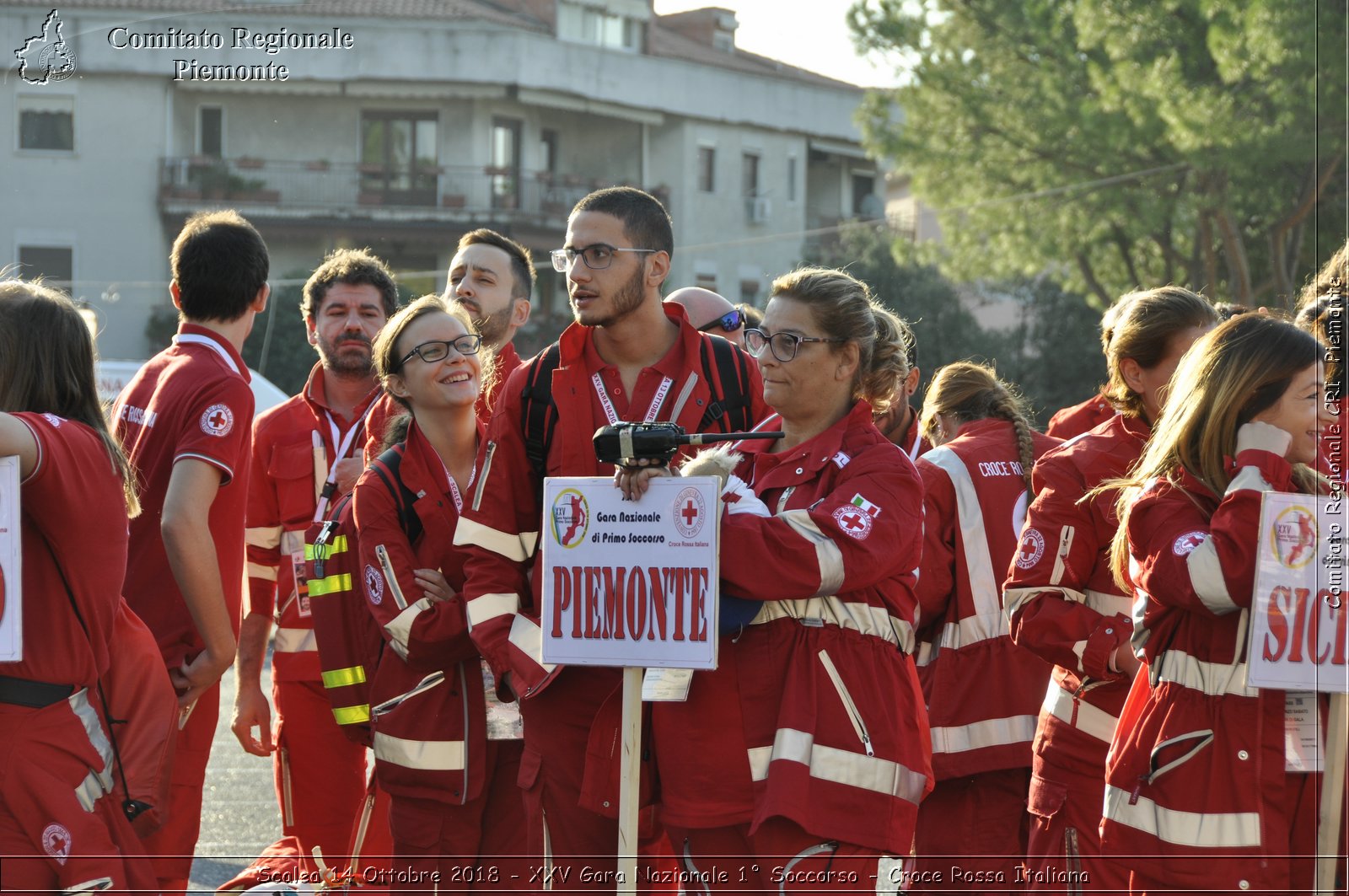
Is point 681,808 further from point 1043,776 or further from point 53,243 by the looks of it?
point 53,243

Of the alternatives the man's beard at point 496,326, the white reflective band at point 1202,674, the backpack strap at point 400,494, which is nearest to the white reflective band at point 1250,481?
the white reflective band at point 1202,674

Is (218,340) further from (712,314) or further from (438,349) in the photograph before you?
(712,314)

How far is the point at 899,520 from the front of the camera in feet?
13.2

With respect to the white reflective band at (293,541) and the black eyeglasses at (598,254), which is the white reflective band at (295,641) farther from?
the black eyeglasses at (598,254)

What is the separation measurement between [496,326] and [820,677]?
3242mm

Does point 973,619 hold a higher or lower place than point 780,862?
higher

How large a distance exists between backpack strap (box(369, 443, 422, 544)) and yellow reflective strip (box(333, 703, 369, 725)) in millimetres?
633

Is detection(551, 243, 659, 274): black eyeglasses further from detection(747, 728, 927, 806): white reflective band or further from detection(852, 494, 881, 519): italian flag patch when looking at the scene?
detection(747, 728, 927, 806): white reflective band

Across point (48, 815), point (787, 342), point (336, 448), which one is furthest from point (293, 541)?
point (787, 342)

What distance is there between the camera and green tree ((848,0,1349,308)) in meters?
19.7

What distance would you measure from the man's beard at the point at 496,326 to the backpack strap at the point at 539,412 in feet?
6.03

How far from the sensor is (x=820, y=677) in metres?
3.94

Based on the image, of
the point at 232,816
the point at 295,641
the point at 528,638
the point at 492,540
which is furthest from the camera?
the point at 232,816

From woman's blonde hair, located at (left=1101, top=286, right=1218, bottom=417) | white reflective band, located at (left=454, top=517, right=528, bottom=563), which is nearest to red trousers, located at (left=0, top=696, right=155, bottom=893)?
white reflective band, located at (left=454, top=517, right=528, bottom=563)
